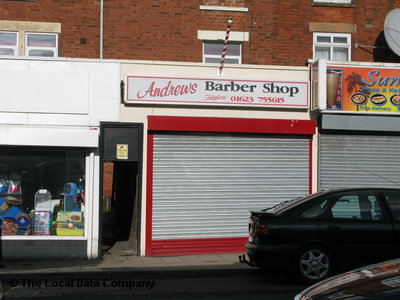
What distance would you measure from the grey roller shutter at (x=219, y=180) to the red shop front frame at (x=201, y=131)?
129mm

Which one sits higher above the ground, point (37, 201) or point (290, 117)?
point (290, 117)

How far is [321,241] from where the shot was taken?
8227 millimetres

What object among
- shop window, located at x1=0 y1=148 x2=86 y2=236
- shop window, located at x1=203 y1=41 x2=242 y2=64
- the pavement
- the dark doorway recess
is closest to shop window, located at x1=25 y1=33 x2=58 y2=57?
the dark doorway recess

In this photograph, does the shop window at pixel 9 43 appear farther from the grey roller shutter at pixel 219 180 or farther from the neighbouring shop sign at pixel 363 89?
the neighbouring shop sign at pixel 363 89

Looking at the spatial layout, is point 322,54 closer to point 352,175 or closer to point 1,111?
point 352,175

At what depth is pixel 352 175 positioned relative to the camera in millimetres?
12438

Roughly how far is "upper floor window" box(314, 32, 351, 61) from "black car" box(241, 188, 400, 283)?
887 centimetres

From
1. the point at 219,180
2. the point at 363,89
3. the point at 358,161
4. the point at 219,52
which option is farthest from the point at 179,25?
the point at 358,161

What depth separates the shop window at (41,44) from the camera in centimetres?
1512

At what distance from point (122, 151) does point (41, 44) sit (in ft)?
18.0

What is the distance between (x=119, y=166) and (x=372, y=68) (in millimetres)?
7539

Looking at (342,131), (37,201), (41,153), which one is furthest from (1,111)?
(342,131)

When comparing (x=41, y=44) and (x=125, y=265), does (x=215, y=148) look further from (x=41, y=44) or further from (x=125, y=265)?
(x=41, y=44)

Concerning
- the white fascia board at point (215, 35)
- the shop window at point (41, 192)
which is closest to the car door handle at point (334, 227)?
the shop window at point (41, 192)
